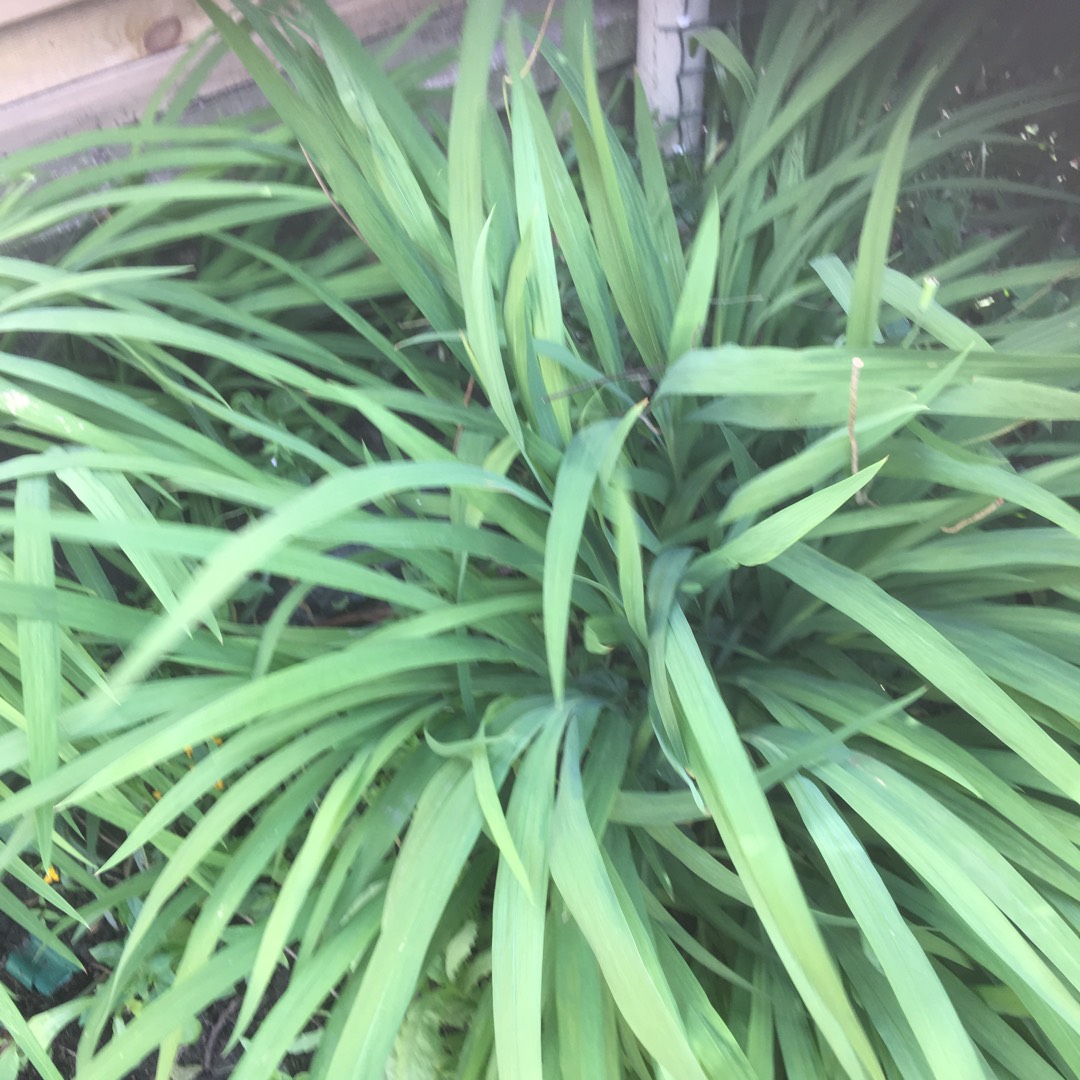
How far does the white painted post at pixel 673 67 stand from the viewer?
0.84 m

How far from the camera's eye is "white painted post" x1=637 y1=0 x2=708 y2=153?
0.84 meters

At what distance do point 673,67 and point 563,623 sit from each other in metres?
0.80

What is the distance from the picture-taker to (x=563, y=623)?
39 cm

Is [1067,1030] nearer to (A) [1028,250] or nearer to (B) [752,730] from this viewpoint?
(B) [752,730]

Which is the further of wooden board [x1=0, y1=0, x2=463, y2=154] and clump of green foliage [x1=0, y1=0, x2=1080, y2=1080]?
wooden board [x1=0, y1=0, x2=463, y2=154]

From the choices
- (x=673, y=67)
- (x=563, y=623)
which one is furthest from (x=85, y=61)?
(x=563, y=623)

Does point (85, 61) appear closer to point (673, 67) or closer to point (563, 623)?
point (673, 67)

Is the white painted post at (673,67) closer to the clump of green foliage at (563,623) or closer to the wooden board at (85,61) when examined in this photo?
the clump of green foliage at (563,623)

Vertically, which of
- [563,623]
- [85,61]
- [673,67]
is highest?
[673,67]

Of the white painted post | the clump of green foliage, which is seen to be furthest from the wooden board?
the white painted post

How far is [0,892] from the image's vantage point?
0.57 m

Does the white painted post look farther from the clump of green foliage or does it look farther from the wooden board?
the wooden board

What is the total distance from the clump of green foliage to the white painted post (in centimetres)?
12

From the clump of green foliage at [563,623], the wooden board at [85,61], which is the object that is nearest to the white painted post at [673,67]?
the clump of green foliage at [563,623]
